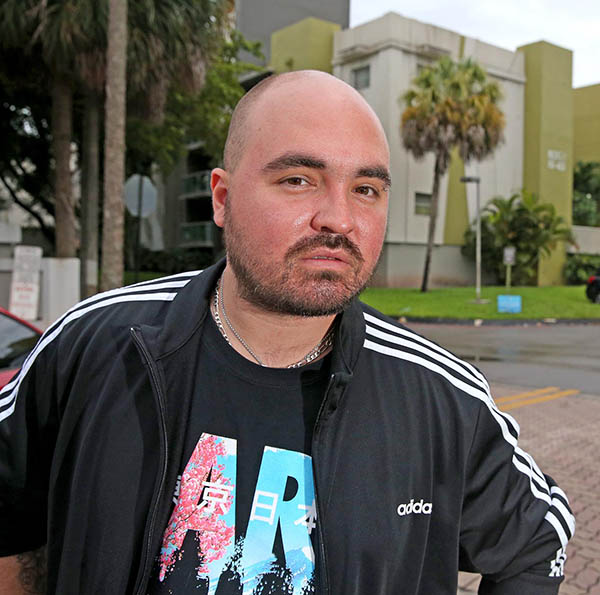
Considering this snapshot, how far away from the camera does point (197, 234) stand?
35406 millimetres

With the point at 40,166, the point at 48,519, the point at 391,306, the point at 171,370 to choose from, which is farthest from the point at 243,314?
the point at 40,166

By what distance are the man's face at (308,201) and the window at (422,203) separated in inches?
1207

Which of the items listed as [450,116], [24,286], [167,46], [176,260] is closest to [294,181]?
[24,286]

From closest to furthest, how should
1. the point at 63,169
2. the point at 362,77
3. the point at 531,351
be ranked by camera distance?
1. the point at 531,351
2. the point at 63,169
3. the point at 362,77

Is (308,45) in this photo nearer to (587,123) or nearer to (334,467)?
(587,123)

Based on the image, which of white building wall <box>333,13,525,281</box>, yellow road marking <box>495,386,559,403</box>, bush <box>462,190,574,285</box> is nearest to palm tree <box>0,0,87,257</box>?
yellow road marking <box>495,386,559,403</box>

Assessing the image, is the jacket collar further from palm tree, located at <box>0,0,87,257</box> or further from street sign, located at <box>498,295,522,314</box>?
street sign, located at <box>498,295,522,314</box>

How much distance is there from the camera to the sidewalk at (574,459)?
3.76m

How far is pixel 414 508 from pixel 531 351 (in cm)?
1326

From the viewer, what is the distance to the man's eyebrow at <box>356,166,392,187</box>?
143 cm

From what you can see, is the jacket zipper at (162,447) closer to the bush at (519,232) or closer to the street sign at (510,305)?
the street sign at (510,305)

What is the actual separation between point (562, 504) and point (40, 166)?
78.7 ft

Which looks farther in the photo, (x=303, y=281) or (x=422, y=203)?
(x=422, y=203)

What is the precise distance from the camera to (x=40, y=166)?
75.0 feet
